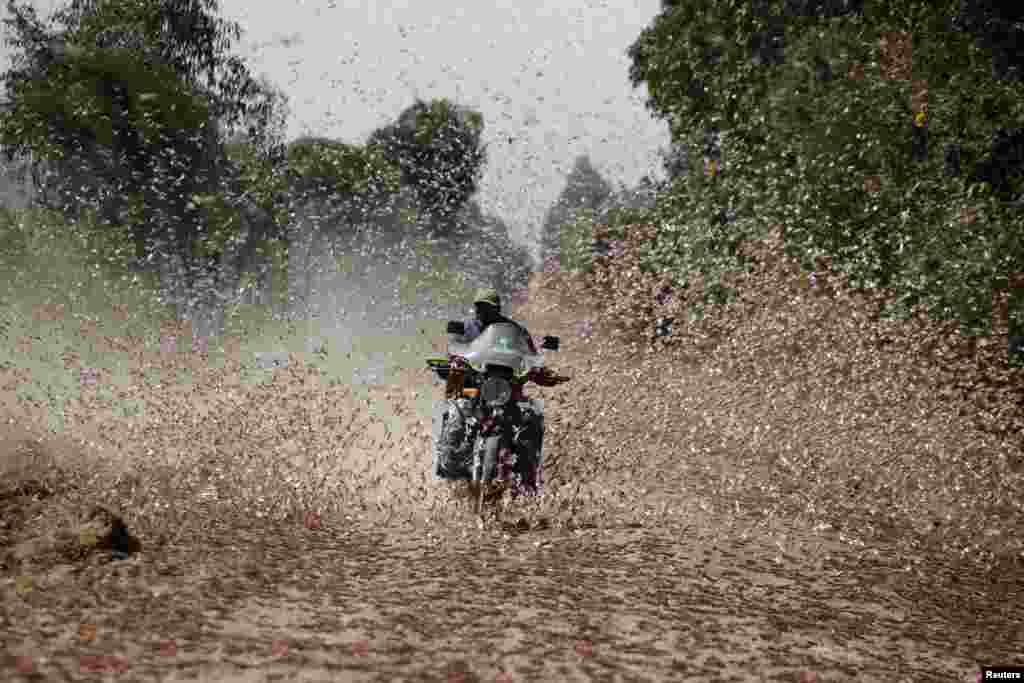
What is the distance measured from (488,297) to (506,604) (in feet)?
10.5

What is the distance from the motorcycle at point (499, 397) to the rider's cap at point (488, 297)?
12.2 inches

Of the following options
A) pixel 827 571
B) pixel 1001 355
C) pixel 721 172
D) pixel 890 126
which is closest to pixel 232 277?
pixel 721 172

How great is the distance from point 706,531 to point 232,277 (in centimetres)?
2763

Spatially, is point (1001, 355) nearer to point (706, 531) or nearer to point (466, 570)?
point (706, 531)

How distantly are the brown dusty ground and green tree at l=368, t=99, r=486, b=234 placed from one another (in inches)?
890

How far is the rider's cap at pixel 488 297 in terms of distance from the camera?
8648mm

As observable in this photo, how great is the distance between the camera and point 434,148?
40250 millimetres

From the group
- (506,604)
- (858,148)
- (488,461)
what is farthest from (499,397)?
(858,148)

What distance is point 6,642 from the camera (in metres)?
4.70

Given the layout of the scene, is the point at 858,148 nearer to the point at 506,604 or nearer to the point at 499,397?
the point at 499,397

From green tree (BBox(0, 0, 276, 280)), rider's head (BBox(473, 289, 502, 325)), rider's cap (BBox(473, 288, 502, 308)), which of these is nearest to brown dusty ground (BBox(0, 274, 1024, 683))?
rider's head (BBox(473, 289, 502, 325))

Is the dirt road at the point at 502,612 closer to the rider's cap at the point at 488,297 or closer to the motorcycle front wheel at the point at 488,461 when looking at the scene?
the motorcycle front wheel at the point at 488,461

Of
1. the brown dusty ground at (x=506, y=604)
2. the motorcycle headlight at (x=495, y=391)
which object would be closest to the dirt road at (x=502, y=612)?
the brown dusty ground at (x=506, y=604)

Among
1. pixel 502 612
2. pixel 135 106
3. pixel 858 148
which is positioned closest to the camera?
pixel 502 612
